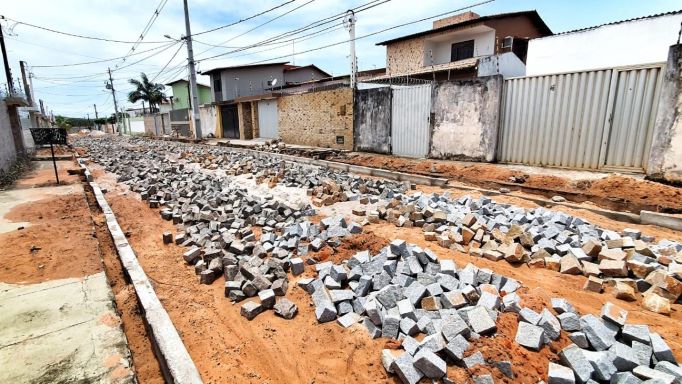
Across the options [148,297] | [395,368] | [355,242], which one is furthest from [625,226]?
[148,297]

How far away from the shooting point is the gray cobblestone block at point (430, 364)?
2.23m

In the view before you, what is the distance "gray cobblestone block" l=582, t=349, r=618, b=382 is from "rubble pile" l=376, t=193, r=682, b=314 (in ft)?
3.67

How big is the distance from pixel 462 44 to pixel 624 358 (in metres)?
24.5

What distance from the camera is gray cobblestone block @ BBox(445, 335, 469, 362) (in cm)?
235

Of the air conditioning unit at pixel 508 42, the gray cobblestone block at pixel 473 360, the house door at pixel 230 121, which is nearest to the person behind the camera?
the gray cobblestone block at pixel 473 360

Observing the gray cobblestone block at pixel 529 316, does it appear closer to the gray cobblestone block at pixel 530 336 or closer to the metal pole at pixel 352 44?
the gray cobblestone block at pixel 530 336

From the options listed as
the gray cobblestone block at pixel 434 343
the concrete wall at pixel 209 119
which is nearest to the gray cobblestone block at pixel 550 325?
the gray cobblestone block at pixel 434 343

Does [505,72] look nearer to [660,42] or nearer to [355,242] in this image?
[660,42]

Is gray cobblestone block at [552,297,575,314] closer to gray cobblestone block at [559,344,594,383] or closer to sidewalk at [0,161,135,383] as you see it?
gray cobblestone block at [559,344,594,383]

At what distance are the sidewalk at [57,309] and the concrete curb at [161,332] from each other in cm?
22

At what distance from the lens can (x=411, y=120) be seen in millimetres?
12031

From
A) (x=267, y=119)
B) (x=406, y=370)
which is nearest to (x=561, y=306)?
(x=406, y=370)

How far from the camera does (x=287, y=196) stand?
24.0 feet

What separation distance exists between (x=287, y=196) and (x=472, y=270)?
4.76 meters
